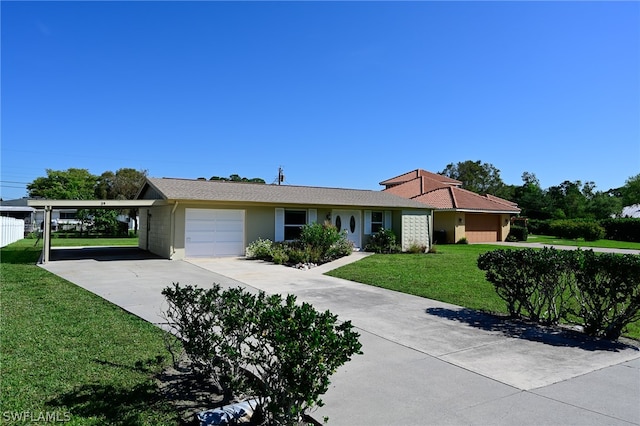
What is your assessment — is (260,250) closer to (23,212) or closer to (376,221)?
(376,221)

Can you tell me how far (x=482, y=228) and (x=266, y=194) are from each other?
19428 mm

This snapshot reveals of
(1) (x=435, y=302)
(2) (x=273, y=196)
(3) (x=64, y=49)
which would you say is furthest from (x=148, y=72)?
(1) (x=435, y=302)

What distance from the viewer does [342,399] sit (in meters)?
3.87

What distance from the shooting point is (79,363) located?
15.0 feet

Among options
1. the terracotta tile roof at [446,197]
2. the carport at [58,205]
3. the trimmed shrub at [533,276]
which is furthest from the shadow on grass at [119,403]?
the terracotta tile roof at [446,197]

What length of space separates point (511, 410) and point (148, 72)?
18.1m

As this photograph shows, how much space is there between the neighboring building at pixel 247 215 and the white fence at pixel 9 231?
7783 millimetres

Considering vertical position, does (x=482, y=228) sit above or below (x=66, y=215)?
below

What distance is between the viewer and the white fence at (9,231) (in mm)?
21416

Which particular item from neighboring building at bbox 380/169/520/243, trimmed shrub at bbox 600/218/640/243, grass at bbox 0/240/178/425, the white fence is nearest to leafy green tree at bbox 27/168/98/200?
the white fence

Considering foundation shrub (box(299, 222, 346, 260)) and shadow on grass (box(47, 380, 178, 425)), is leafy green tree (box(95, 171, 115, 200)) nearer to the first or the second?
foundation shrub (box(299, 222, 346, 260))

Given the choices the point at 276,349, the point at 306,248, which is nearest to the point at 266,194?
the point at 306,248

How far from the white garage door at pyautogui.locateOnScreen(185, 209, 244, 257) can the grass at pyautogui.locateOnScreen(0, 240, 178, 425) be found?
342 inches

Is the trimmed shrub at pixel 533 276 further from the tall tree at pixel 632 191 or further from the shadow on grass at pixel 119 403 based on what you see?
the tall tree at pixel 632 191
